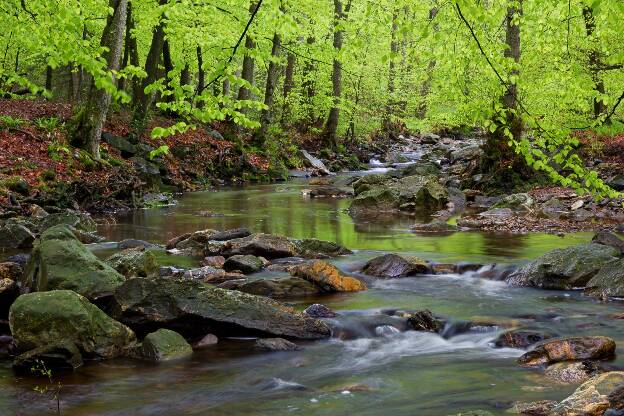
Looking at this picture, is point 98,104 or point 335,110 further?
point 335,110

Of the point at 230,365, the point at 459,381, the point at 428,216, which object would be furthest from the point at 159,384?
the point at 428,216

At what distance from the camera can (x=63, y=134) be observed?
1869 centimetres

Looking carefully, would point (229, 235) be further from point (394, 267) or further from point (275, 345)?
point (275, 345)

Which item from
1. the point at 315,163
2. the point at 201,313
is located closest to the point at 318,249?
the point at 201,313

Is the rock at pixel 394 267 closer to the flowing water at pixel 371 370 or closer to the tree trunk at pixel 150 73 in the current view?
the flowing water at pixel 371 370

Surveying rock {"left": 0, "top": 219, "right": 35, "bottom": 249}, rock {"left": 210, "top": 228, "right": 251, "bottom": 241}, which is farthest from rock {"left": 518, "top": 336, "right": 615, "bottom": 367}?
rock {"left": 0, "top": 219, "right": 35, "bottom": 249}

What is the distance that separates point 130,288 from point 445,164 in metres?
25.7

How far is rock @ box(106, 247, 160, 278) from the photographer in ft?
29.5

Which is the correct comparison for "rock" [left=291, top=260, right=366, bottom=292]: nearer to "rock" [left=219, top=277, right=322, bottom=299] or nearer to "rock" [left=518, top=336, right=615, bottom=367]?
"rock" [left=219, top=277, right=322, bottom=299]

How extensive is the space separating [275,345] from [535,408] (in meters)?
2.91

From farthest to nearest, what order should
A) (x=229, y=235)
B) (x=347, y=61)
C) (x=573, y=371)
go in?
1. (x=229, y=235)
2. (x=347, y=61)
3. (x=573, y=371)

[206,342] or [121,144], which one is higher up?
[121,144]

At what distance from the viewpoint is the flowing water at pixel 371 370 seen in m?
5.34

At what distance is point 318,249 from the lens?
11422 millimetres
